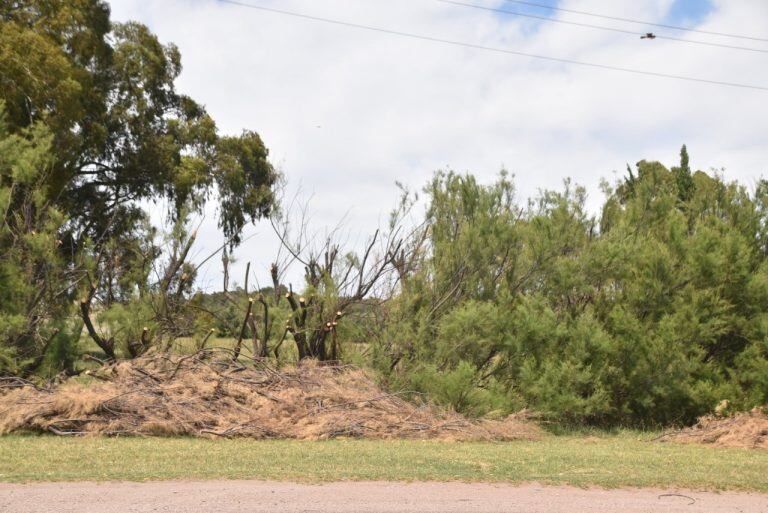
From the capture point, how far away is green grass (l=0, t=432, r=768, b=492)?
30.9ft

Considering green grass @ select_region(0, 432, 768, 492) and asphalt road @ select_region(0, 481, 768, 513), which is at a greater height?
green grass @ select_region(0, 432, 768, 492)

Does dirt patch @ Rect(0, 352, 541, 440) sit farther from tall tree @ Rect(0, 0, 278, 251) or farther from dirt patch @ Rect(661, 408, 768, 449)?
tall tree @ Rect(0, 0, 278, 251)

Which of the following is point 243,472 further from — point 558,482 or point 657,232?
point 657,232

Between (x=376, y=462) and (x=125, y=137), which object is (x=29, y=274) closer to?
(x=376, y=462)

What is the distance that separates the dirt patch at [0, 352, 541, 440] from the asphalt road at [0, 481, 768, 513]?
4603 mm

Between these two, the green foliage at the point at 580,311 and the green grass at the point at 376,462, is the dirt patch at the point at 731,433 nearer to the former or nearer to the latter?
the green grass at the point at 376,462

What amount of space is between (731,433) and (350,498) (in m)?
8.88

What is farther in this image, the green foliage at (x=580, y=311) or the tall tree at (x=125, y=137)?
the tall tree at (x=125, y=137)

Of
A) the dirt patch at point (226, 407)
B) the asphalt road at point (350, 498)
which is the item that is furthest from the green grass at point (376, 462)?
the dirt patch at point (226, 407)

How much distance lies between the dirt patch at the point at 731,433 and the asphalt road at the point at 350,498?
17.5 ft

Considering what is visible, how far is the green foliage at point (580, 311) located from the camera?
16.5 meters

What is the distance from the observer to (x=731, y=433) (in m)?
14.3

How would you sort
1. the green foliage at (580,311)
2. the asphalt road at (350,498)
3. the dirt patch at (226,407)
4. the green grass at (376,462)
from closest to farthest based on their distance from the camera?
the asphalt road at (350,498) → the green grass at (376,462) → the dirt patch at (226,407) → the green foliage at (580,311)

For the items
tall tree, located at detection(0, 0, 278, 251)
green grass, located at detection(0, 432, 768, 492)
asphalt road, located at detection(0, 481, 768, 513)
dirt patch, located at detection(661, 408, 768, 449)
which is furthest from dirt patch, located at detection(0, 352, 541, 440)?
tall tree, located at detection(0, 0, 278, 251)
